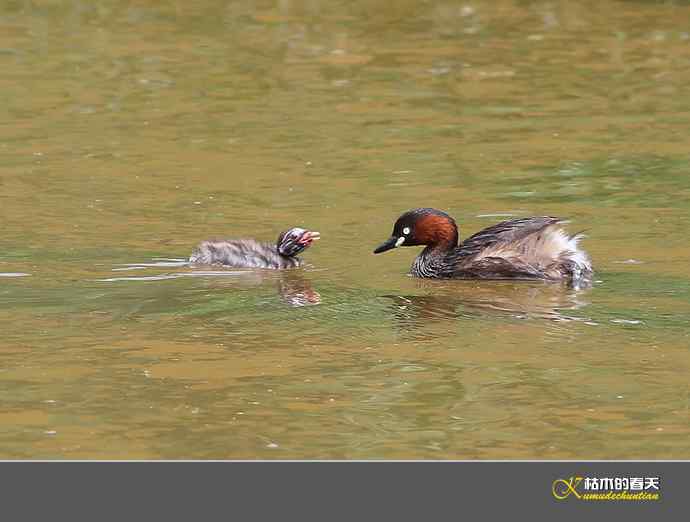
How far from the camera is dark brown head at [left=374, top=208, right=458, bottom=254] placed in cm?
1175

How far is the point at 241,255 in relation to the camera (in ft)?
38.6

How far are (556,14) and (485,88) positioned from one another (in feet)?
15.2

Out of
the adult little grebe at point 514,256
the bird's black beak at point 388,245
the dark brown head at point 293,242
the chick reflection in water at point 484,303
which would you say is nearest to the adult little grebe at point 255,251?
the dark brown head at point 293,242

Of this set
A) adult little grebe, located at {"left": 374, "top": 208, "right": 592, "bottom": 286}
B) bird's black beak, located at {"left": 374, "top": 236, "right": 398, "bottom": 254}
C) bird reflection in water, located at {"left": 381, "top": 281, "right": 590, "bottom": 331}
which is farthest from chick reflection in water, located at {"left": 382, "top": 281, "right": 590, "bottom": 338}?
bird's black beak, located at {"left": 374, "top": 236, "right": 398, "bottom": 254}

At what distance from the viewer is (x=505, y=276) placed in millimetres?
11359

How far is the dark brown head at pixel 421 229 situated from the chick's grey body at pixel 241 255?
579 mm

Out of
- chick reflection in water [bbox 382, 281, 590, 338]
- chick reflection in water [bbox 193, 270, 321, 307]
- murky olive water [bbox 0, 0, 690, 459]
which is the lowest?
chick reflection in water [bbox 193, 270, 321, 307]

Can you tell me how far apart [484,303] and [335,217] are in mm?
2370

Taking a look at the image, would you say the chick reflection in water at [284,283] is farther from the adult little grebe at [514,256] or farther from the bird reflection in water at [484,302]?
the adult little grebe at [514,256]

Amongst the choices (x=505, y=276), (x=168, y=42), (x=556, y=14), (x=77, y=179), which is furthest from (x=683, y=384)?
(x=556, y=14)

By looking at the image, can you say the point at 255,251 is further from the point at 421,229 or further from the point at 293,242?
the point at 421,229

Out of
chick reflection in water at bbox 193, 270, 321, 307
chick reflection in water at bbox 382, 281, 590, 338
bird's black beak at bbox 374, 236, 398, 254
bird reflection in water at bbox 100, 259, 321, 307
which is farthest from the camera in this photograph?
bird's black beak at bbox 374, 236, 398, 254

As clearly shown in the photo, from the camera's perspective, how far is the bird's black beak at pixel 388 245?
461 inches

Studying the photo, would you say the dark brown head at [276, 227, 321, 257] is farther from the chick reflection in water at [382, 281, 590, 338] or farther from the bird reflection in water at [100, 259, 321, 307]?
the chick reflection in water at [382, 281, 590, 338]
